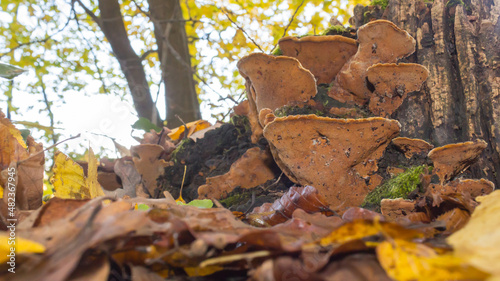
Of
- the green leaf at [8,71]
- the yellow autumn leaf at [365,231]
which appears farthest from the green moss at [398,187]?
→ the green leaf at [8,71]

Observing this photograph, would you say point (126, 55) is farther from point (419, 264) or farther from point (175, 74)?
point (419, 264)

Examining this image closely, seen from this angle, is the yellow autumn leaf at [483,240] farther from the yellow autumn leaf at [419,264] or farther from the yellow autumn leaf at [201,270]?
the yellow autumn leaf at [201,270]

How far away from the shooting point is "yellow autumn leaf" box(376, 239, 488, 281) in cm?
73

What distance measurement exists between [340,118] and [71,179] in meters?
1.63

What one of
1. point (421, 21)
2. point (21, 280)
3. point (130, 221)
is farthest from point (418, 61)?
point (21, 280)

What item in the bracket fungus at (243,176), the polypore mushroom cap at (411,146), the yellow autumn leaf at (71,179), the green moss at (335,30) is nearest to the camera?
the yellow autumn leaf at (71,179)

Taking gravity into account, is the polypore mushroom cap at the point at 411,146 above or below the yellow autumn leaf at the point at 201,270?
above

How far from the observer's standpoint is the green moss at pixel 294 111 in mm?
2567

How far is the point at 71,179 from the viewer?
183 centimetres

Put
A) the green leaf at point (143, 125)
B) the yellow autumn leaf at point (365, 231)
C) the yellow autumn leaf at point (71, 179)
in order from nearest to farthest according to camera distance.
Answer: the yellow autumn leaf at point (365, 231), the yellow autumn leaf at point (71, 179), the green leaf at point (143, 125)

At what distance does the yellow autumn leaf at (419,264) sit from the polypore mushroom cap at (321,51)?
1994 millimetres

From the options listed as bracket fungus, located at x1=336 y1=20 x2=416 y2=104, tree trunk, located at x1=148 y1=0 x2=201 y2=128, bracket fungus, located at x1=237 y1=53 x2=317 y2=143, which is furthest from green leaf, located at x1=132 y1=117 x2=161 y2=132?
tree trunk, located at x1=148 y1=0 x2=201 y2=128

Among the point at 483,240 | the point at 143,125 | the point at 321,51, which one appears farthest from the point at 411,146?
the point at 143,125

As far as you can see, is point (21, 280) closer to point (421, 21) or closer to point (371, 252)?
point (371, 252)
